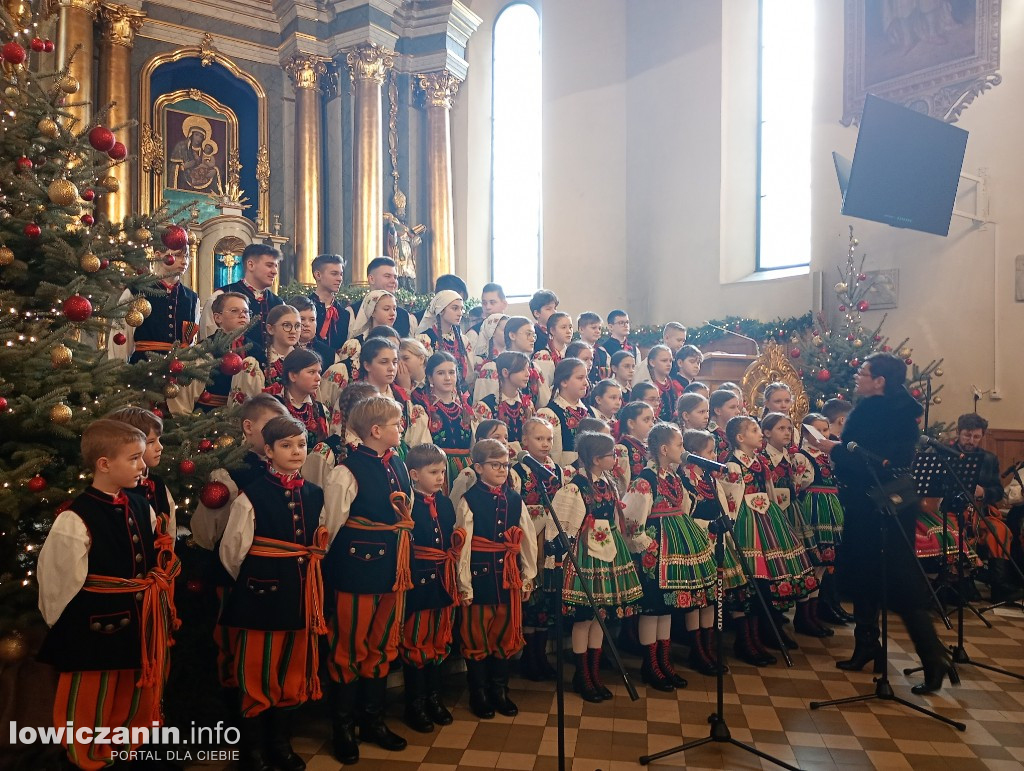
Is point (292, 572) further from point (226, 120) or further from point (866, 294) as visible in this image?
point (226, 120)

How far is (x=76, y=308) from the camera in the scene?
3594 mm

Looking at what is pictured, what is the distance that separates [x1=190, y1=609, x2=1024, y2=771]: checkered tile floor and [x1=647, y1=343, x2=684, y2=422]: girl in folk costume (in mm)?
2351

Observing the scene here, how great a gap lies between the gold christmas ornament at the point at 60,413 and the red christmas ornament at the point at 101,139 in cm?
136

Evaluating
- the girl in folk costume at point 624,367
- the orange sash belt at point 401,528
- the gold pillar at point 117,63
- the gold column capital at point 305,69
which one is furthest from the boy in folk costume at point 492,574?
the gold column capital at point 305,69

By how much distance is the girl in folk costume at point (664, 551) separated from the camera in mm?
4879

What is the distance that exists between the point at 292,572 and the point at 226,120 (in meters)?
12.1

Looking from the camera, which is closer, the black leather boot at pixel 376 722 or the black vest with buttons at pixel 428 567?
the black leather boot at pixel 376 722

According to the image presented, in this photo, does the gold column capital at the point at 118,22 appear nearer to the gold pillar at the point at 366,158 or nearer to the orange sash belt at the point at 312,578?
the gold pillar at the point at 366,158

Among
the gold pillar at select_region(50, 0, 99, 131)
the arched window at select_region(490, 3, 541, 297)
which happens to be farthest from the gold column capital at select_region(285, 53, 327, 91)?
the arched window at select_region(490, 3, 541, 297)

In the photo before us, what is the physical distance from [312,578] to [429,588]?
0.69m

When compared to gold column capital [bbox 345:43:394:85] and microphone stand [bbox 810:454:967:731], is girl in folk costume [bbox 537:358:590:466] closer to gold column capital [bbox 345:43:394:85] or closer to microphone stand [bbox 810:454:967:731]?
microphone stand [bbox 810:454:967:731]

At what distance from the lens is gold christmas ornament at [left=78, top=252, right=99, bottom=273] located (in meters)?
3.77

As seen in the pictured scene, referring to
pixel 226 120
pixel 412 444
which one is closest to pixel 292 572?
pixel 412 444

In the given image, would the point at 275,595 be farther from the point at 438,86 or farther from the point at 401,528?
the point at 438,86
